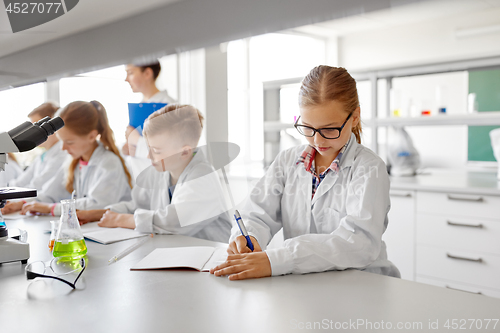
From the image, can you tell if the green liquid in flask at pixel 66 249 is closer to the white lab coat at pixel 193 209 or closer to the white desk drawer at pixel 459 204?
the white lab coat at pixel 193 209

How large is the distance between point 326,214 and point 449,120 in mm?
1776

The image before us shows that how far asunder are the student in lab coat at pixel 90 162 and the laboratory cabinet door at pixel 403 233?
1.58 meters

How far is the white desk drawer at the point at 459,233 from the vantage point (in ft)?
6.80

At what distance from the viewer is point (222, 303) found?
28.4 inches

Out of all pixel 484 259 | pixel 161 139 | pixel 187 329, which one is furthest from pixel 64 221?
pixel 484 259

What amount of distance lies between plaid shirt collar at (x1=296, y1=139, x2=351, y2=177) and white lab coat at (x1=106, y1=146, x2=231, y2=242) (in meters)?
0.34

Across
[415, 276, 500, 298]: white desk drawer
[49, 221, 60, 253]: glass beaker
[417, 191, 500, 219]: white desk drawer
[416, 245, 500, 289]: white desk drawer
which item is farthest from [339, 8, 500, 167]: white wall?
[49, 221, 60, 253]: glass beaker

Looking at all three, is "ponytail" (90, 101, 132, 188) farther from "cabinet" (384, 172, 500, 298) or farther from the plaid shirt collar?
"cabinet" (384, 172, 500, 298)

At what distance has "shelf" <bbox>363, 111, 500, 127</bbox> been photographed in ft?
7.88

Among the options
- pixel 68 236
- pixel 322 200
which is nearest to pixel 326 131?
pixel 322 200

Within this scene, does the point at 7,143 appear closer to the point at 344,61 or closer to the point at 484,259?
the point at 484,259

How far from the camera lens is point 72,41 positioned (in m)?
0.59

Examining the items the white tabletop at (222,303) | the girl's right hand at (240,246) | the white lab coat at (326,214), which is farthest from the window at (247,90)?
the white tabletop at (222,303)

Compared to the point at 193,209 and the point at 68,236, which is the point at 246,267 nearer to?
the point at 68,236
